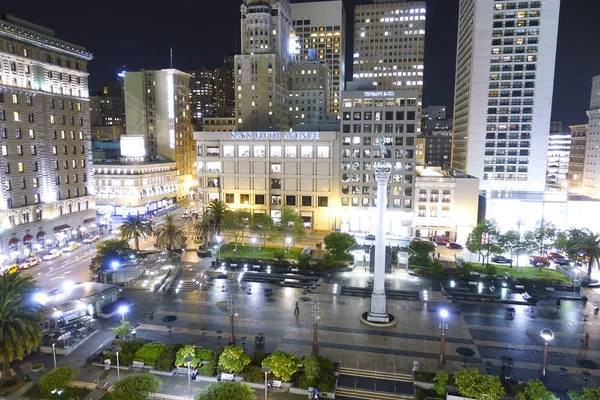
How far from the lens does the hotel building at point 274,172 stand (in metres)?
100

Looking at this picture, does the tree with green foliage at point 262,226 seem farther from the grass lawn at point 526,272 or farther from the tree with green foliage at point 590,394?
the tree with green foliage at point 590,394

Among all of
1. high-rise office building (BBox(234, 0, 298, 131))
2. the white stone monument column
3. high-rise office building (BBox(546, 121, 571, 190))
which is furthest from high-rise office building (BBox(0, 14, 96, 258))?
high-rise office building (BBox(546, 121, 571, 190))

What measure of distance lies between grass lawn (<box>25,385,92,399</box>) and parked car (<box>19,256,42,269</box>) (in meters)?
40.7

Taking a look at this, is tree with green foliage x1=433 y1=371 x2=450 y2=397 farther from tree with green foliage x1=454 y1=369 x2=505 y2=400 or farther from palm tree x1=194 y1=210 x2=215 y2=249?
palm tree x1=194 y1=210 x2=215 y2=249

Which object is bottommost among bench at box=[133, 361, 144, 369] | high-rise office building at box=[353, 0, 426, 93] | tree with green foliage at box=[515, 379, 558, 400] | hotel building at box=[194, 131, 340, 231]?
bench at box=[133, 361, 144, 369]

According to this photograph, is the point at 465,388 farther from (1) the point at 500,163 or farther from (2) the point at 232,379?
(1) the point at 500,163

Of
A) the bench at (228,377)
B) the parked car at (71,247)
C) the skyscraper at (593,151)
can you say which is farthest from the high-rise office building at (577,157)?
the parked car at (71,247)

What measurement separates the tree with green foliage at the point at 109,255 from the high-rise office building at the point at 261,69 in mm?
75089

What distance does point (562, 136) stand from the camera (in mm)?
194500

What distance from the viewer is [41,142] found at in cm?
7812

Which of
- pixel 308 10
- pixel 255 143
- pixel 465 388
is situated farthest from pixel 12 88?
pixel 308 10

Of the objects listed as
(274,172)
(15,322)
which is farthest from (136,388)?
(274,172)

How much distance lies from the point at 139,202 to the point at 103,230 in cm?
1998

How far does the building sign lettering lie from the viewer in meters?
99.5
